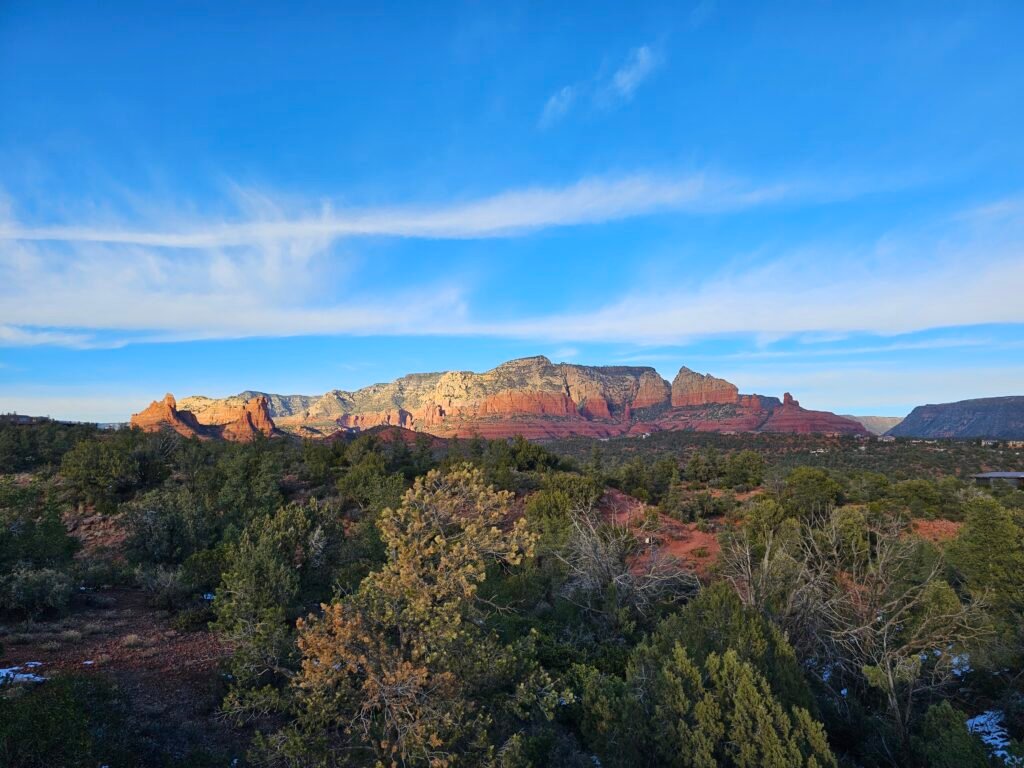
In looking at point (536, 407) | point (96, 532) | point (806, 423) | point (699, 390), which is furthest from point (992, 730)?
point (699, 390)

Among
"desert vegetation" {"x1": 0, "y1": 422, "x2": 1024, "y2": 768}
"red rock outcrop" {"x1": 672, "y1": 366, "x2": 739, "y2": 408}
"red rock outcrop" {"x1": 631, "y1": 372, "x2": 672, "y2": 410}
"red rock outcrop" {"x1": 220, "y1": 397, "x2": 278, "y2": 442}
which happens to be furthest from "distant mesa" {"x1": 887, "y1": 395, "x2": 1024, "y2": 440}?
"red rock outcrop" {"x1": 220, "y1": 397, "x2": 278, "y2": 442}

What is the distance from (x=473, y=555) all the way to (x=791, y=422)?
120m

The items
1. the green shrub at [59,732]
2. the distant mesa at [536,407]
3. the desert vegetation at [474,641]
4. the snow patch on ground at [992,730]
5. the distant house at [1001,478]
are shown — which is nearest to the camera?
the green shrub at [59,732]

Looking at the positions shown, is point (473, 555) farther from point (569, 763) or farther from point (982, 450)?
point (982, 450)

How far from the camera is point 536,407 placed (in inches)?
5354

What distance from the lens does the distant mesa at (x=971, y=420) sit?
105m

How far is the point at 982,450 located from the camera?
2012 inches

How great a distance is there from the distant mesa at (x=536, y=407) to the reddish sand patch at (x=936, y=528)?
7566cm

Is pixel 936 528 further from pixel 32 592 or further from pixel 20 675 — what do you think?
pixel 32 592

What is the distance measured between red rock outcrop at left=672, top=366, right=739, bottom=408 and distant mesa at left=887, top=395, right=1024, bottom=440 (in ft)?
119

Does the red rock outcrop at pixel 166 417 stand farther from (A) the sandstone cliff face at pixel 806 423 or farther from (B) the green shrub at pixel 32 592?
(A) the sandstone cliff face at pixel 806 423

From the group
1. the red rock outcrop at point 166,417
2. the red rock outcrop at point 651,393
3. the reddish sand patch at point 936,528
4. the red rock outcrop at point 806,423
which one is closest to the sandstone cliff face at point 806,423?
the red rock outcrop at point 806,423

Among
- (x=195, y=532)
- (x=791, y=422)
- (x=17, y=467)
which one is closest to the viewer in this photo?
(x=195, y=532)

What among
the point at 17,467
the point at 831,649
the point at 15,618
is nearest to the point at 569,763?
the point at 831,649
